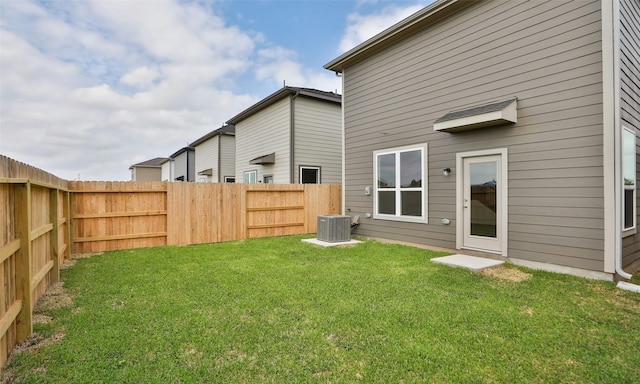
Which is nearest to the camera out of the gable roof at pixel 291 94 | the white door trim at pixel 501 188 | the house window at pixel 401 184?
the white door trim at pixel 501 188

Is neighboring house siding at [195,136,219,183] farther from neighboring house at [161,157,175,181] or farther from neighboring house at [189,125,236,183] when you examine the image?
neighboring house at [161,157,175,181]

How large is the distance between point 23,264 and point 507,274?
6013 mm

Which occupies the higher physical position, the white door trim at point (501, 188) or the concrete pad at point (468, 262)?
the white door trim at point (501, 188)

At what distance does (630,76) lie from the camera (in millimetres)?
5012

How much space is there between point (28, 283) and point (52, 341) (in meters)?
0.54

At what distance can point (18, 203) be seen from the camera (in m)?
2.69

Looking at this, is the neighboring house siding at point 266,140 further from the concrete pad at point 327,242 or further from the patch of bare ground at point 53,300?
the patch of bare ground at point 53,300

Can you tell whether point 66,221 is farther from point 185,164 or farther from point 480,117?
point 185,164

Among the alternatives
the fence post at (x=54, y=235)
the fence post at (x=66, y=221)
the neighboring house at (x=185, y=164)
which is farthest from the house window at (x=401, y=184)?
the neighboring house at (x=185, y=164)

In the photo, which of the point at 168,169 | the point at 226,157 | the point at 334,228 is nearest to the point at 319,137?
the point at 334,228

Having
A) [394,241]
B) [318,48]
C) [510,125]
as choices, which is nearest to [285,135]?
[318,48]

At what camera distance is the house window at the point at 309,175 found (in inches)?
459

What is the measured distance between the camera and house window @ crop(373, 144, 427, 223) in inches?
277

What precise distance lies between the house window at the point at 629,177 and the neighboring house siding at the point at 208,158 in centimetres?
1690
